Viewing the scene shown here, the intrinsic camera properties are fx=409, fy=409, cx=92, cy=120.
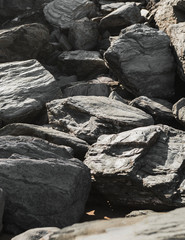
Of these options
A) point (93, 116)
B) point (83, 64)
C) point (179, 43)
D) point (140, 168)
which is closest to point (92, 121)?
point (93, 116)

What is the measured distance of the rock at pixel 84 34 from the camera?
11.0m

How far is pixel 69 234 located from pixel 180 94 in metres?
6.11

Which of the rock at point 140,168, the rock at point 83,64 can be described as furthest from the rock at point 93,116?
the rock at point 83,64

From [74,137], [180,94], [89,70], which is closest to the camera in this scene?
[74,137]

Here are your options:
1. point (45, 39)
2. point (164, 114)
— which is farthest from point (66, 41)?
point (164, 114)

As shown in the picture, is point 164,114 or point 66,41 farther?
point 66,41

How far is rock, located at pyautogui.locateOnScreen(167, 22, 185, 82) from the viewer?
798cm

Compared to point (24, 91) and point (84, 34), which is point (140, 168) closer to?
point (24, 91)

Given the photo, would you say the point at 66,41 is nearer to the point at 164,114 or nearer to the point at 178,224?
the point at 164,114

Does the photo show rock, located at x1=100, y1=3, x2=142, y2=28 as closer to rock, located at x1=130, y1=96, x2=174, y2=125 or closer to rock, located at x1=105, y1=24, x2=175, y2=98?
rock, located at x1=105, y1=24, x2=175, y2=98

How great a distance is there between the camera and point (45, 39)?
1038 centimetres

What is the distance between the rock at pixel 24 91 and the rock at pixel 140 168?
7.44ft

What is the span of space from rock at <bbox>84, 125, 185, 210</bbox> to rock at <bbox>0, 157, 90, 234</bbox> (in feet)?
1.68

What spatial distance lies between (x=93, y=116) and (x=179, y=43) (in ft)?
8.96
